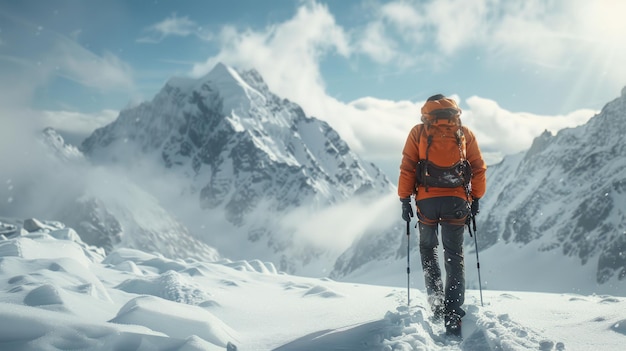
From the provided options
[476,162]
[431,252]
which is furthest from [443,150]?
[431,252]

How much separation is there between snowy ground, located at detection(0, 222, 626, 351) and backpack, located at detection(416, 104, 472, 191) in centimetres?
174

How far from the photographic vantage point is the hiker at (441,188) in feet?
20.4

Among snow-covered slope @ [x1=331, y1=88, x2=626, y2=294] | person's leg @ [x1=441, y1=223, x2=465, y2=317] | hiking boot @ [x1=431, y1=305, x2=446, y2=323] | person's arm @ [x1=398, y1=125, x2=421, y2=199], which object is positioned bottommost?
hiking boot @ [x1=431, y1=305, x2=446, y2=323]

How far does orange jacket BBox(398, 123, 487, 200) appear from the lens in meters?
6.48

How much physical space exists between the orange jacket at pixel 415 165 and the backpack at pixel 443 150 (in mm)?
112

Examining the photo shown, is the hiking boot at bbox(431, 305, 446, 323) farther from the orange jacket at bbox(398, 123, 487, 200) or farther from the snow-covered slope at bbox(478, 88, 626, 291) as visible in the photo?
the snow-covered slope at bbox(478, 88, 626, 291)

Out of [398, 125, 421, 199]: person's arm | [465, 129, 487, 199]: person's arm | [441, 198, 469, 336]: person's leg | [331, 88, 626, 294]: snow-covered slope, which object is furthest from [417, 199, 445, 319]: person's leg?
[331, 88, 626, 294]: snow-covered slope

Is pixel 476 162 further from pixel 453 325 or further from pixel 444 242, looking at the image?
pixel 453 325

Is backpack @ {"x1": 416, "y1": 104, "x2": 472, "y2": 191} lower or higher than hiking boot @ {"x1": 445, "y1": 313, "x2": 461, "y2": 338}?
higher

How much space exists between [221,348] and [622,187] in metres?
184

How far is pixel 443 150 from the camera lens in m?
6.25

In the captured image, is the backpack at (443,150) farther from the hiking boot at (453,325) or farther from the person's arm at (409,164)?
the hiking boot at (453,325)

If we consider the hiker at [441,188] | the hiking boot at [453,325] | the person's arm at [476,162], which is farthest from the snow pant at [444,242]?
the person's arm at [476,162]

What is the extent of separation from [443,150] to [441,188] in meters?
0.52
